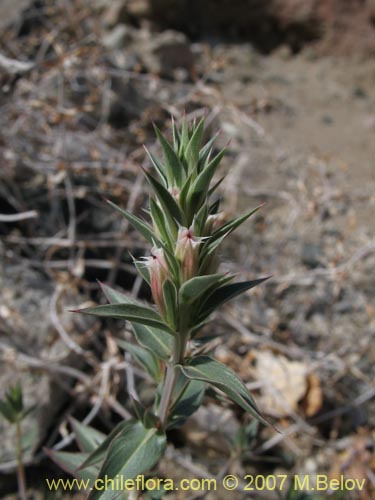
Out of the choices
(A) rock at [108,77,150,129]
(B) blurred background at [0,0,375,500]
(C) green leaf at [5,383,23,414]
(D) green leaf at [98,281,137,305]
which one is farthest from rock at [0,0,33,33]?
(D) green leaf at [98,281,137,305]

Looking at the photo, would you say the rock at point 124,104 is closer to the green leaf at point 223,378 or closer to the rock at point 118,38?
the rock at point 118,38

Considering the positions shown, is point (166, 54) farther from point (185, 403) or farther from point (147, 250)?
point (185, 403)

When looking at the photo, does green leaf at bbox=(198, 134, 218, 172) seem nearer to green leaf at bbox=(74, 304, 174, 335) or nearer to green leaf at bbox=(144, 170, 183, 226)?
green leaf at bbox=(144, 170, 183, 226)

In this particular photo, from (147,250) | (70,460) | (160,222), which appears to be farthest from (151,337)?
(147,250)

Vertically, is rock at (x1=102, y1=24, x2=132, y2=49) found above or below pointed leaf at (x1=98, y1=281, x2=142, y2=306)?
below

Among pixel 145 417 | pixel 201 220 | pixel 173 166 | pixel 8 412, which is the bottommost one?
pixel 8 412

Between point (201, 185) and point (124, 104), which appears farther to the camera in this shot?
point (124, 104)

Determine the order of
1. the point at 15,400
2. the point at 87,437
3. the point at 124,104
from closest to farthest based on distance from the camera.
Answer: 1. the point at 87,437
2. the point at 15,400
3. the point at 124,104
